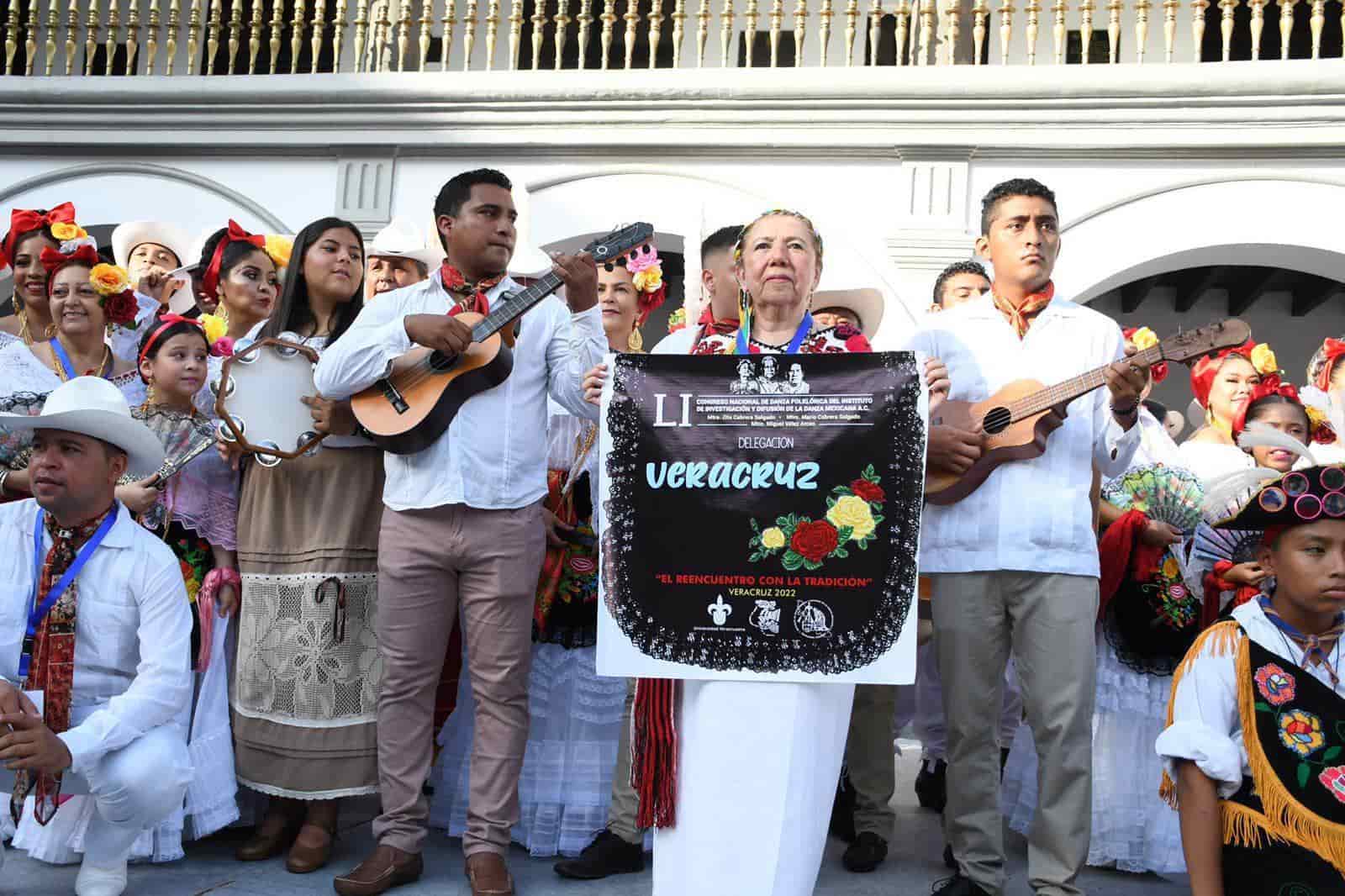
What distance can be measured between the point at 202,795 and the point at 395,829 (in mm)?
634

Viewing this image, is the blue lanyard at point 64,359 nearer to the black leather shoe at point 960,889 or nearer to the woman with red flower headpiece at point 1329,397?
the black leather shoe at point 960,889

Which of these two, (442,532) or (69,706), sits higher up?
(442,532)

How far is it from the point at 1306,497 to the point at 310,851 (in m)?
2.73

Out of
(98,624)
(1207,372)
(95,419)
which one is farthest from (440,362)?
(1207,372)

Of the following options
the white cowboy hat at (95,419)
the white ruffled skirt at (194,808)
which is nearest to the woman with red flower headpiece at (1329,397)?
the white ruffled skirt at (194,808)

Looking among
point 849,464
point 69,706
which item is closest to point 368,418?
point 69,706

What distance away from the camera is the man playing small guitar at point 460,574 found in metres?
3.50

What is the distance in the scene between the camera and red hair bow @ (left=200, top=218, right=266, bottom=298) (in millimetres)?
4621

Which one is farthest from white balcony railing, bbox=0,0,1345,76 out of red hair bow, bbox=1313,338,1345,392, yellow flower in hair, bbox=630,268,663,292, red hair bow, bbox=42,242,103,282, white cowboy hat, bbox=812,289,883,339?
red hair bow, bbox=42,242,103,282

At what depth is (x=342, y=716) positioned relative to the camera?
3.72m

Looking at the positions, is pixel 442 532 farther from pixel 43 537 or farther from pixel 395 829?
pixel 43 537

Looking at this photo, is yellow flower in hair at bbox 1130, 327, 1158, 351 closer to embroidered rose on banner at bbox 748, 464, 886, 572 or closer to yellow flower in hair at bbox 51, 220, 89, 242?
embroidered rose on banner at bbox 748, 464, 886, 572

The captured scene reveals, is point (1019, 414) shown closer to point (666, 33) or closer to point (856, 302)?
point (856, 302)

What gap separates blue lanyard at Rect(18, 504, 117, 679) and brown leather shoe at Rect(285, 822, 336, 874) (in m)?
0.87
